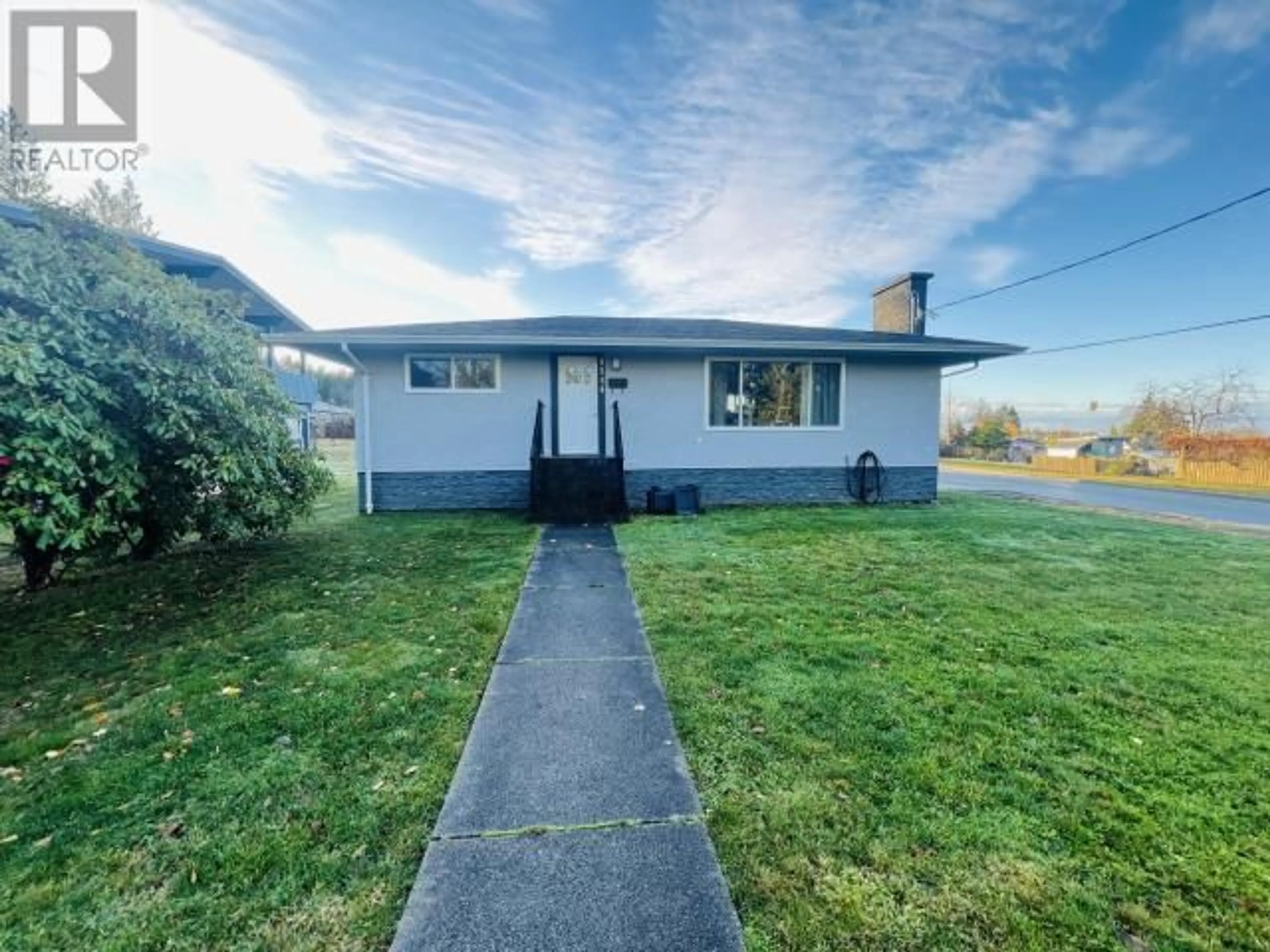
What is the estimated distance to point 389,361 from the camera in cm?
955

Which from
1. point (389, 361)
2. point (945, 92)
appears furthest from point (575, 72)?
point (945, 92)

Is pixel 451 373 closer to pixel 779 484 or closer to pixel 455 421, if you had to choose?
pixel 455 421

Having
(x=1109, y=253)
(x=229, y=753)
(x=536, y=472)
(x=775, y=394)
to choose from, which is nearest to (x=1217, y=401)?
(x=1109, y=253)

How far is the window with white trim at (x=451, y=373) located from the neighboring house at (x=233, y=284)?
1.93 metres

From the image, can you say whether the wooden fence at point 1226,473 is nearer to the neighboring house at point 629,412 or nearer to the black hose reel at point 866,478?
the neighboring house at point 629,412

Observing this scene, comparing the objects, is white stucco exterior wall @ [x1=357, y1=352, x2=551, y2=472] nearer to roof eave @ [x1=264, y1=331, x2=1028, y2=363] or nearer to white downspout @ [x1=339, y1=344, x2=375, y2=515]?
white downspout @ [x1=339, y1=344, x2=375, y2=515]

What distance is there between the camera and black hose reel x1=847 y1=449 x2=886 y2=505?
1076 centimetres

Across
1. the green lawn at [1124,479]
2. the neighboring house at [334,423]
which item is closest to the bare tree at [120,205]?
the neighboring house at [334,423]

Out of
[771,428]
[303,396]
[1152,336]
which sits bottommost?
[771,428]

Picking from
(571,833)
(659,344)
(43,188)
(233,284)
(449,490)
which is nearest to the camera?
(571,833)

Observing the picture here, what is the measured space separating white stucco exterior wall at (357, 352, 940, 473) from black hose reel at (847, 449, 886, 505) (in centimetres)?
14

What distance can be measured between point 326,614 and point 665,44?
10.7 m

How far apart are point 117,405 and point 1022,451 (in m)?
38.4

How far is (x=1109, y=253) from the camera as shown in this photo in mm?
14625
